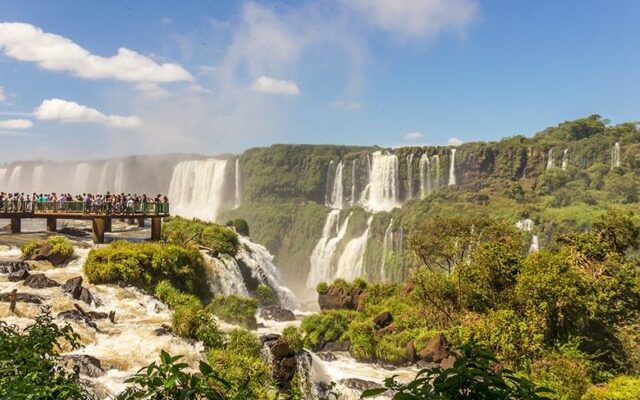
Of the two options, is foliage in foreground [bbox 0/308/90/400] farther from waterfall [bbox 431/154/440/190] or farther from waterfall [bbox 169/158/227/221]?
waterfall [bbox 169/158/227/221]

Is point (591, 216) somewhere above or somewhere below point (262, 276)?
above

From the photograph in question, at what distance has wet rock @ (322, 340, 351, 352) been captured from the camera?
85.9ft

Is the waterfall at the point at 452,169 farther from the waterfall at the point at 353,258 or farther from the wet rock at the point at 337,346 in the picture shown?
the wet rock at the point at 337,346

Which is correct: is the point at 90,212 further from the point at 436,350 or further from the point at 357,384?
the point at 436,350

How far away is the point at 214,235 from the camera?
106 ft

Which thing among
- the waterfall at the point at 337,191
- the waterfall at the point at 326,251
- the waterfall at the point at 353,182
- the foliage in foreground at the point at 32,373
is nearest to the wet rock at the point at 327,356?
the foliage in foreground at the point at 32,373

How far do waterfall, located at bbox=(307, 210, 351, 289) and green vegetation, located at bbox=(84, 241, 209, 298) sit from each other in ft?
140

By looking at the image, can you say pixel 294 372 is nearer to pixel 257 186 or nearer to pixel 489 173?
pixel 489 173

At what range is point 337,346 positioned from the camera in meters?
26.3

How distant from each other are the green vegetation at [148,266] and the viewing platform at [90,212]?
9.45ft

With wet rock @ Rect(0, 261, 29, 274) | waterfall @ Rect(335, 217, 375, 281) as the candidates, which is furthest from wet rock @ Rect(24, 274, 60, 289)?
waterfall @ Rect(335, 217, 375, 281)

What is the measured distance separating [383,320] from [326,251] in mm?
43947

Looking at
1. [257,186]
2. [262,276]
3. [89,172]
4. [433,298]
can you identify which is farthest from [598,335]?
[89,172]

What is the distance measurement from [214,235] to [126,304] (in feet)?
40.3
